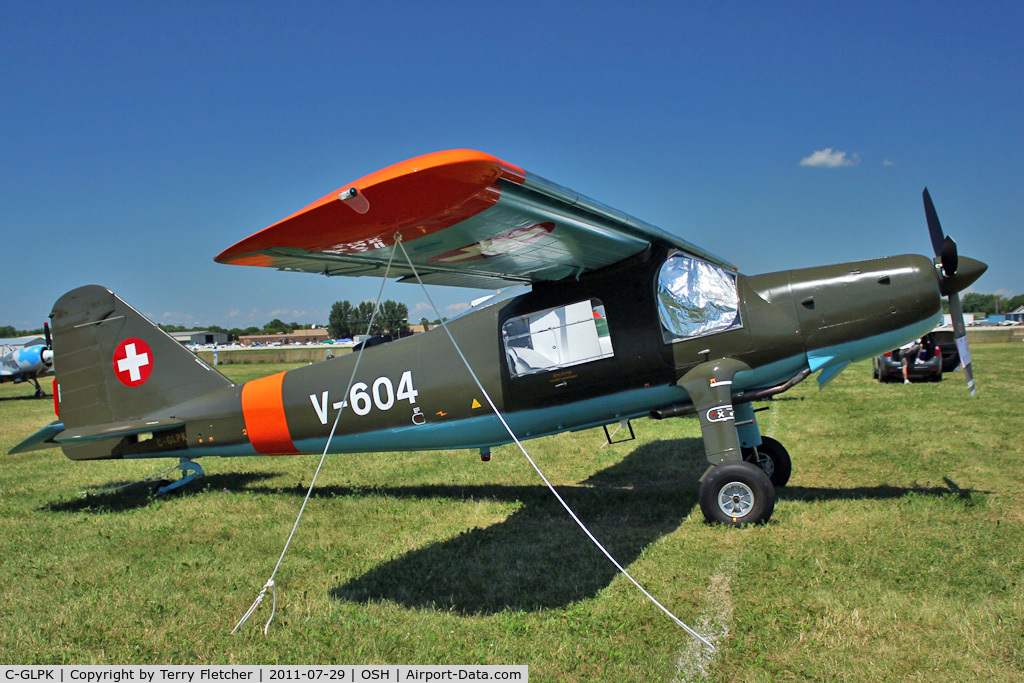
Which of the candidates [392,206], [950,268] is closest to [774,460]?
[950,268]

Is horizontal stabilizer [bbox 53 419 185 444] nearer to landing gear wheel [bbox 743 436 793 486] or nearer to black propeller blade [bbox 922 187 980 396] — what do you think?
landing gear wheel [bbox 743 436 793 486]

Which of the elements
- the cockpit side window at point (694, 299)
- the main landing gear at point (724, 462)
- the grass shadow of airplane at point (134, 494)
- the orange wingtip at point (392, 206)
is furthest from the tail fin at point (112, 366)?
the main landing gear at point (724, 462)

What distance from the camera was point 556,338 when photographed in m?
6.67

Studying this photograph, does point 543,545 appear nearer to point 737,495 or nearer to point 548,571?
point 548,571

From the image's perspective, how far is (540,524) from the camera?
630cm

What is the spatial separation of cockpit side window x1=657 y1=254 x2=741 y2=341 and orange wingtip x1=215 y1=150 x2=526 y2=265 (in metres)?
2.75

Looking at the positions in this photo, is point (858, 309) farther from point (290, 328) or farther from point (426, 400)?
point (290, 328)

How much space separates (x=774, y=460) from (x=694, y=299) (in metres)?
2.40

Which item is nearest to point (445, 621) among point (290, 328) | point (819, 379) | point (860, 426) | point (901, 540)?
point (901, 540)

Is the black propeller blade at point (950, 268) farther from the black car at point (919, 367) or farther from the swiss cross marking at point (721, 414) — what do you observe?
the black car at point (919, 367)

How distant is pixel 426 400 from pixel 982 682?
5319 millimetres

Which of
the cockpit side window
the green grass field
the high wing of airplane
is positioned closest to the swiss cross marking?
the cockpit side window

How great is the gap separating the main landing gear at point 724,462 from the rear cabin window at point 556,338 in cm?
102

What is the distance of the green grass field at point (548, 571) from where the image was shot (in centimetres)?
371
